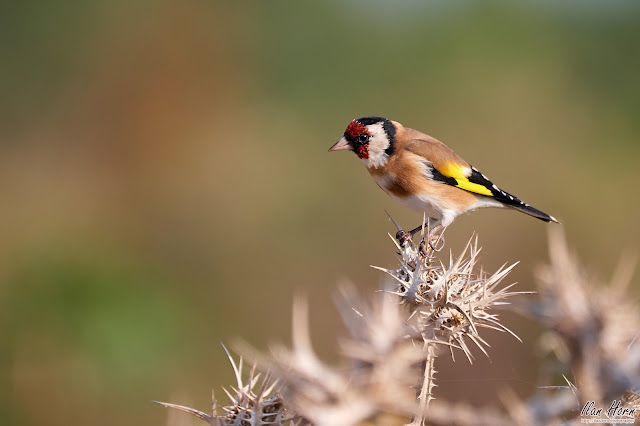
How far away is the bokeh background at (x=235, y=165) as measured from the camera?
7.91 m

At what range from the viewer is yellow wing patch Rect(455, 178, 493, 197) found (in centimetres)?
539

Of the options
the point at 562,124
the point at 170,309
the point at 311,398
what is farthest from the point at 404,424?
the point at 562,124

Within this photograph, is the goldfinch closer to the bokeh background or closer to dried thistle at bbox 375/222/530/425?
the bokeh background

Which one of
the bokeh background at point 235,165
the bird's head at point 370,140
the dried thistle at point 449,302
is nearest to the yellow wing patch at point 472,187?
the bird's head at point 370,140

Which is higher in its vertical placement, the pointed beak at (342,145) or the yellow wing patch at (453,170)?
the pointed beak at (342,145)

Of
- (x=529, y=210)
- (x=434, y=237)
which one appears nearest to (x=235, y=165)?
(x=529, y=210)

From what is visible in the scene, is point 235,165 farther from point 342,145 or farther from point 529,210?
point 529,210

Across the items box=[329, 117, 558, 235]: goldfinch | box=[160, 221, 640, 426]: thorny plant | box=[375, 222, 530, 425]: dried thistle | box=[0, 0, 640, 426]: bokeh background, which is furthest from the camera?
box=[0, 0, 640, 426]: bokeh background

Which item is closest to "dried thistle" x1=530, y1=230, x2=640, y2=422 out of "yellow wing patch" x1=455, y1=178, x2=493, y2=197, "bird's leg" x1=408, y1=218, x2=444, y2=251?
"bird's leg" x1=408, y1=218, x2=444, y2=251

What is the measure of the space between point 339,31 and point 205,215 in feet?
19.3

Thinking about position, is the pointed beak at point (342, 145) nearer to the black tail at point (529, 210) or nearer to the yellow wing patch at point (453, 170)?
the yellow wing patch at point (453, 170)

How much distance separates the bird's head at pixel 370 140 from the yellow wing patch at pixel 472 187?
0.55 metres

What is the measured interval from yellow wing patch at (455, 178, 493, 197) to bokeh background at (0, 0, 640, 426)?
4.32 ft

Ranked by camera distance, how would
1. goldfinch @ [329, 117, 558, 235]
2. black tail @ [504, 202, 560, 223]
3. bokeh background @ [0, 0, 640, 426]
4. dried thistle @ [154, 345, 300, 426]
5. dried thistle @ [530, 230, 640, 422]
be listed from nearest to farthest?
dried thistle @ [530, 230, 640, 422] → dried thistle @ [154, 345, 300, 426] → black tail @ [504, 202, 560, 223] → goldfinch @ [329, 117, 558, 235] → bokeh background @ [0, 0, 640, 426]
